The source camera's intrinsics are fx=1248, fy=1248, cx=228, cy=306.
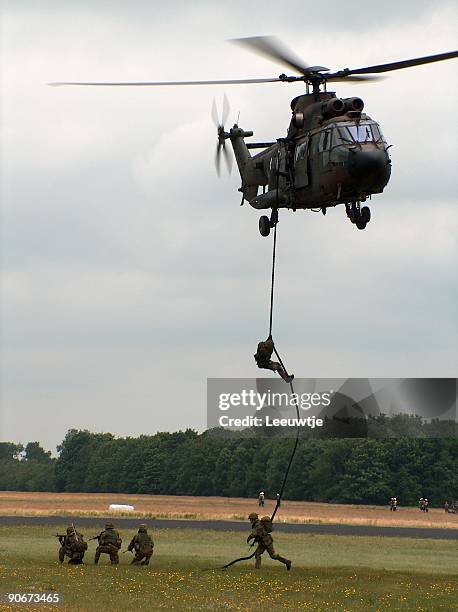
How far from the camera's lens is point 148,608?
105 feet

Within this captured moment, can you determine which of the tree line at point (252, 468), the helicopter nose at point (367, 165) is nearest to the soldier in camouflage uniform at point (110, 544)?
the helicopter nose at point (367, 165)

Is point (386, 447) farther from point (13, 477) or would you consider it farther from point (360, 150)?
point (360, 150)

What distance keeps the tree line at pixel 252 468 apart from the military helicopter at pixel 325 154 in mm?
92490

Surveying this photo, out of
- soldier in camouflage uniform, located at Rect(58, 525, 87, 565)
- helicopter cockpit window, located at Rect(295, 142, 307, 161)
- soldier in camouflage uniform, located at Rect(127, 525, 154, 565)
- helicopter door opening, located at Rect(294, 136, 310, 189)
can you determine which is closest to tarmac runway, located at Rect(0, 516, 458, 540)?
soldier in camouflage uniform, located at Rect(58, 525, 87, 565)

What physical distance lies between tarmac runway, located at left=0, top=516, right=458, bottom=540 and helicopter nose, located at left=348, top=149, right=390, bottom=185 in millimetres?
33304

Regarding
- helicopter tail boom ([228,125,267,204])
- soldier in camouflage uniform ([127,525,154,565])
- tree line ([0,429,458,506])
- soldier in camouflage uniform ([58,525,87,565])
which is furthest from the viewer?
tree line ([0,429,458,506])

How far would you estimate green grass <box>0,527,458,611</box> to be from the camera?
33469 mm

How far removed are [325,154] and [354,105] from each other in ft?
5.95

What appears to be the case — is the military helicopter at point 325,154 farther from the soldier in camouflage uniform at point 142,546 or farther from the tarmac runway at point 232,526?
the tarmac runway at point 232,526

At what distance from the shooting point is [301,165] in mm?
34438

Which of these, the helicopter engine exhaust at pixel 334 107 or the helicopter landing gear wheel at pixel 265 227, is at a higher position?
the helicopter engine exhaust at pixel 334 107

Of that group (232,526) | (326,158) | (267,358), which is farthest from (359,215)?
(232,526)

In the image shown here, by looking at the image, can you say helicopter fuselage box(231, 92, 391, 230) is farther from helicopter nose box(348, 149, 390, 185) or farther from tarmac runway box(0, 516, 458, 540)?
tarmac runway box(0, 516, 458, 540)

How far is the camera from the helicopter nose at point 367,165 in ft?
105
